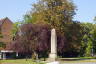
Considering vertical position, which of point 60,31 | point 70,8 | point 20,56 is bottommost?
point 20,56

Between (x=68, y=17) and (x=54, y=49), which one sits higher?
(x=68, y=17)

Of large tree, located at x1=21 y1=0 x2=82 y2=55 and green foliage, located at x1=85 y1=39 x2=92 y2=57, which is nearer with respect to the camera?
large tree, located at x1=21 y1=0 x2=82 y2=55

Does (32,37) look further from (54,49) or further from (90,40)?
(90,40)

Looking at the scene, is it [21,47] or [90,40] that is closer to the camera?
[21,47]

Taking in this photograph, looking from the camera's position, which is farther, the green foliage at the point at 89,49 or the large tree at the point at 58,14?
the green foliage at the point at 89,49

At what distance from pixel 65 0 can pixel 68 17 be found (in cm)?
392

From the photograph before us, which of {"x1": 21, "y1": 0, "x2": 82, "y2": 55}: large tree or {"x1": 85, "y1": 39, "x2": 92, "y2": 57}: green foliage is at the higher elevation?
{"x1": 21, "y1": 0, "x2": 82, "y2": 55}: large tree

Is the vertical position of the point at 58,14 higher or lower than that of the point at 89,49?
higher

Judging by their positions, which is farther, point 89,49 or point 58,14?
point 89,49

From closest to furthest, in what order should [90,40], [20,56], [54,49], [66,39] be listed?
[54,49] → [66,39] → [20,56] → [90,40]

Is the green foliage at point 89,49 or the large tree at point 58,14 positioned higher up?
the large tree at point 58,14

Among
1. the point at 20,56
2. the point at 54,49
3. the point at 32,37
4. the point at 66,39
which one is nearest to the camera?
the point at 54,49

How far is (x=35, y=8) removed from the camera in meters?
71.8

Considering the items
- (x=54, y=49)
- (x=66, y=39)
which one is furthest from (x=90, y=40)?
(x=54, y=49)
